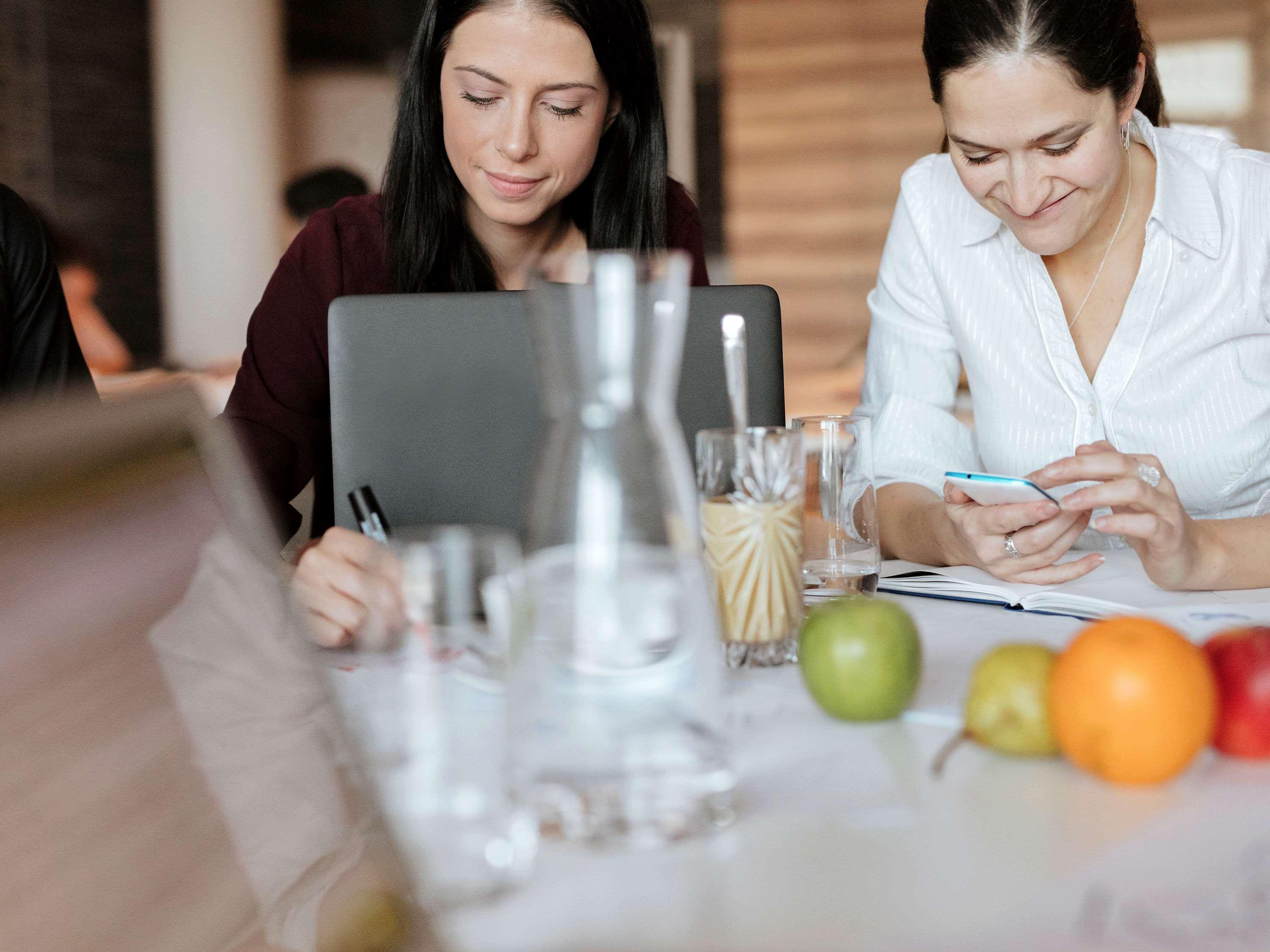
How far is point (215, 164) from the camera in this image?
538 cm

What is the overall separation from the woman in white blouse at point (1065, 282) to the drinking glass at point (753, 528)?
1.19 ft

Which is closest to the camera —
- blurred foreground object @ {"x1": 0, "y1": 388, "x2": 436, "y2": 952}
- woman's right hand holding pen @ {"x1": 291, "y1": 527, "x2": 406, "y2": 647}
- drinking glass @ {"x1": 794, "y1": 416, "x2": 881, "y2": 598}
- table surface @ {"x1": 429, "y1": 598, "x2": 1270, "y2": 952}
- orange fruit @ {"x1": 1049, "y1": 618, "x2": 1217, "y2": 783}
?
blurred foreground object @ {"x1": 0, "y1": 388, "x2": 436, "y2": 952}

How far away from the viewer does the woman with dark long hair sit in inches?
52.6

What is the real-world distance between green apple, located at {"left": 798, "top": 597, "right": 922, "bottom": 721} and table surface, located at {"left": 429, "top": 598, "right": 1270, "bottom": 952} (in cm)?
3

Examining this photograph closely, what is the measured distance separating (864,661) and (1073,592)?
388 mm

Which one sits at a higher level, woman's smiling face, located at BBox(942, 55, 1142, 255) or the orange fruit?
Answer: woman's smiling face, located at BBox(942, 55, 1142, 255)

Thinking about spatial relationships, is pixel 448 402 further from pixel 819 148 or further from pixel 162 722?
pixel 819 148

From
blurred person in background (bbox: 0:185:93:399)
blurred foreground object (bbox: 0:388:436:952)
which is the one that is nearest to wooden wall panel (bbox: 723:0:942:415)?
blurred person in background (bbox: 0:185:93:399)

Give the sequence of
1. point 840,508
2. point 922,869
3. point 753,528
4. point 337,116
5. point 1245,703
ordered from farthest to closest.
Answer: point 337,116 → point 840,508 → point 753,528 → point 1245,703 → point 922,869

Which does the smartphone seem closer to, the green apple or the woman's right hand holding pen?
the green apple

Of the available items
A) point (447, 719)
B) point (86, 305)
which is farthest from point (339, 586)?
point (86, 305)

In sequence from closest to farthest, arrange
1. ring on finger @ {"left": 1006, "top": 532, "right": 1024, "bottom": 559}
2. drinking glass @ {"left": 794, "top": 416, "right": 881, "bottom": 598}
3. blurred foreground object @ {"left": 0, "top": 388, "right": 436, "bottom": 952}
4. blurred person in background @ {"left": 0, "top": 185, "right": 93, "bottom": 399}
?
1. blurred foreground object @ {"left": 0, "top": 388, "right": 436, "bottom": 952}
2. drinking glass @ {"left": 794, "top": 416, "right": 881, "bottom": 598}
3. ring on finger @ {"left": 1006, "top": 532, "right": 1024, "bottom": 559}
4. blurred person in background @ {"left": 0, "top": 185, "right": 93, "bottom": 399}

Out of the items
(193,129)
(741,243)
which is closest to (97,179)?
(193,129)

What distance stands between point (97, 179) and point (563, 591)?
5365 millimetres
